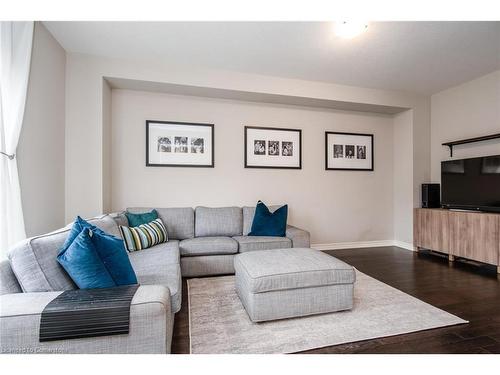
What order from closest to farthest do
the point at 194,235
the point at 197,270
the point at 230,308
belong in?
1. the point at 230,308
2. the point at 197,270
3. the point at 194,235

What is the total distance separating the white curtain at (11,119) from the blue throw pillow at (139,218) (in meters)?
1.10

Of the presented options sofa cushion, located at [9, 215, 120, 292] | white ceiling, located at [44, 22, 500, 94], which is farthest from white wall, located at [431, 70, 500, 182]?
sofa cushion, located at [9, 215, 120, 292]

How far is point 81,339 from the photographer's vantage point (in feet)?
3.46

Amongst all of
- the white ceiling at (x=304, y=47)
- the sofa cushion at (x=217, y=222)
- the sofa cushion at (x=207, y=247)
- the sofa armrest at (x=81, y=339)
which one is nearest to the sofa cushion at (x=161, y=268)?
the sofa cushion at (x=207, y=247)

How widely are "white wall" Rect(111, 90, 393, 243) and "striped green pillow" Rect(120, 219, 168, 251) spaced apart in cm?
70

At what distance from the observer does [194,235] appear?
10.9 feet

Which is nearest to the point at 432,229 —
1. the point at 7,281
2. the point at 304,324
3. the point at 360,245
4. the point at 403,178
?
the point at 403,178

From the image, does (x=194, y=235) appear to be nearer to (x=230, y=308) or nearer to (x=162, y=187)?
(x=162, y=187)

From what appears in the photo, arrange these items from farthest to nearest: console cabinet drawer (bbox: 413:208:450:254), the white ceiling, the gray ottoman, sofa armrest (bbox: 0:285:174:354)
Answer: console cabinet drawer (bbox: 413:208:450:254)
the white ceiling
the gray ottoman
sofa armrest (bbox: 0:285:174:354)

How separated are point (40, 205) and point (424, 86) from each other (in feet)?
17.4

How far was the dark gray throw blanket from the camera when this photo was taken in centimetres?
103

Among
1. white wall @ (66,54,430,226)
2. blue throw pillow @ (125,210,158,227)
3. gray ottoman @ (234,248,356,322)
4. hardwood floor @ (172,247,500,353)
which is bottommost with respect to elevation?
hardwood floor @ (172,247,500,353)

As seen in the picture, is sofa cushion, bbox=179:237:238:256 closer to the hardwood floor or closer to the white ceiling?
the hardwood floor
